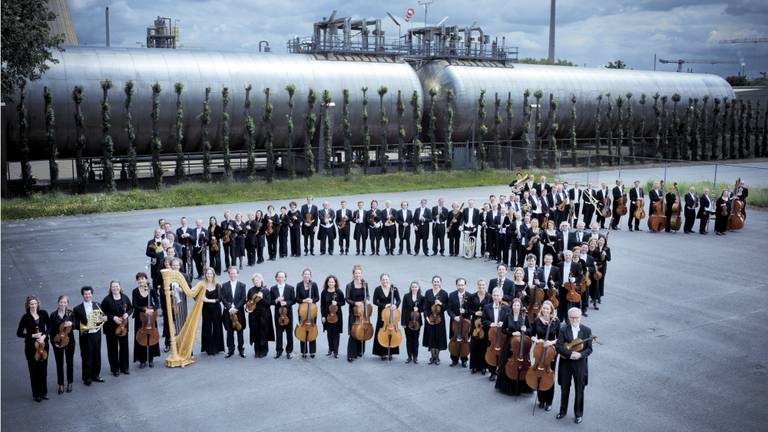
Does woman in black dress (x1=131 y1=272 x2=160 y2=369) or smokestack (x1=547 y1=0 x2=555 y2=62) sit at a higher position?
smokestack (x1=547 y1=0 x2=555 y2=62)

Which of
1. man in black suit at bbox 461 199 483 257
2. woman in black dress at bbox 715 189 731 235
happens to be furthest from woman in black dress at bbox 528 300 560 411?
woman in black dress at bbox 715 189 731 235

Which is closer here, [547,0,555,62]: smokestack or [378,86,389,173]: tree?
[378,86,389,173]: tree

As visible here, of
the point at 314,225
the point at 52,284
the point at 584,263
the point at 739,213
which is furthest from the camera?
the point at 739,213

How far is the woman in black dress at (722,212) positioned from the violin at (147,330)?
20.3 meters

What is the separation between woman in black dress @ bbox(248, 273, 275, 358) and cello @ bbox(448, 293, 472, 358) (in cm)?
338

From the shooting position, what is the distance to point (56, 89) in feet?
116

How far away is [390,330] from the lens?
1297 centimetres

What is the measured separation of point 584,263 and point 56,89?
29.1 metres

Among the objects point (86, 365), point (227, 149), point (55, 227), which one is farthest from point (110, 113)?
point (86, 365)

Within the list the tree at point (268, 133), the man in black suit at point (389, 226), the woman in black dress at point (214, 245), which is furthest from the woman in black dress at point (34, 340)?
the tree at point (268, 133)

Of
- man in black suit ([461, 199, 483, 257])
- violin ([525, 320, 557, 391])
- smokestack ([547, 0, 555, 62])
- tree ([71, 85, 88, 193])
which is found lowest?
violin ([525, 320, 557, 391])

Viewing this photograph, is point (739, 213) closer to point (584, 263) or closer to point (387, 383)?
point (584, 263)

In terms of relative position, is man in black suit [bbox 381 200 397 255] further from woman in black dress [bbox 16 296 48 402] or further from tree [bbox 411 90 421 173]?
tree [bbox 411 90 421 173]

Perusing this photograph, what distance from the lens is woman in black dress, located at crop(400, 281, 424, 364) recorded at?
514 inches
